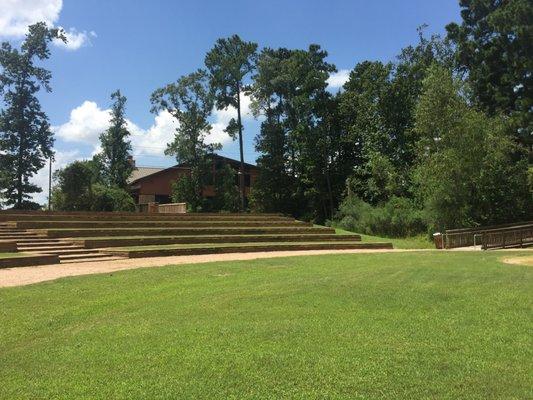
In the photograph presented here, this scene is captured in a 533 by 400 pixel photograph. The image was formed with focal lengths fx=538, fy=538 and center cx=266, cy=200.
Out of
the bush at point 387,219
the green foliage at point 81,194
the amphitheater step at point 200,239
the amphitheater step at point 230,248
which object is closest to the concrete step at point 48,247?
the amphitheater step at point 200,239

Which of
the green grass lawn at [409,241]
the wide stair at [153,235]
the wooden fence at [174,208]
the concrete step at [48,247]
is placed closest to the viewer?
the concrete step at [48,247]

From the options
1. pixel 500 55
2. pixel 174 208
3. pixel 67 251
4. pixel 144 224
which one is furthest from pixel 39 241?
pixel 500 55

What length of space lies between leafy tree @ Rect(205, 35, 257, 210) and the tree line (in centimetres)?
11

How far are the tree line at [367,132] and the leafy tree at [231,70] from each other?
4.2 inches

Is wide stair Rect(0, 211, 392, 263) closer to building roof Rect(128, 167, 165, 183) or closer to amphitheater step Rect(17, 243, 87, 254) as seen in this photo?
amphitheater step Rect(17, 243, 87, 254)

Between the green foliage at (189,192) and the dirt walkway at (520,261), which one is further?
the green foliage at (189,192)

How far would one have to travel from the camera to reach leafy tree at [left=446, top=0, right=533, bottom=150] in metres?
30.2

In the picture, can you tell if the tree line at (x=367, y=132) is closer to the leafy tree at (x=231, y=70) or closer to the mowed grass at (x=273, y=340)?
the leafy tree at (x=231, y=70)

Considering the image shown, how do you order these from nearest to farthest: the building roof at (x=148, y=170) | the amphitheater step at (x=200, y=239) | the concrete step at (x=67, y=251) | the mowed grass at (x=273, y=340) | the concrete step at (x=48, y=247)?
the mowed grass at (x=273, y=340), the concrete step at (x=67, y=251), the concrete step at (x=48, y=247), the amphitheater step at (x=200, y=239), the building roof at (x=148, y=170)

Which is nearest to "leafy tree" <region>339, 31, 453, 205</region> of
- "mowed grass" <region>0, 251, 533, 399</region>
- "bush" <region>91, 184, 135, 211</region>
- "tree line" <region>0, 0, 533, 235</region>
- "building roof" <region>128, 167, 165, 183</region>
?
"tree line" <region>0, 0, 533, 235</region>

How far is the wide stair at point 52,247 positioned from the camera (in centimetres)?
1780

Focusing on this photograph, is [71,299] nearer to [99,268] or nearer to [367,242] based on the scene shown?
[99,268]

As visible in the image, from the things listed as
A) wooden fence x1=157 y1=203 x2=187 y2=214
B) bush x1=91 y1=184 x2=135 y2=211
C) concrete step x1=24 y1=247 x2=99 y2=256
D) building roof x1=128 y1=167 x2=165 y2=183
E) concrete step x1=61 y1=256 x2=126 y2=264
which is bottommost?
concrete step x1=61 y1=256 x2=126 y2=264

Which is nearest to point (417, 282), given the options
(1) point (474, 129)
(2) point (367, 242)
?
(2) point (367, 242)
